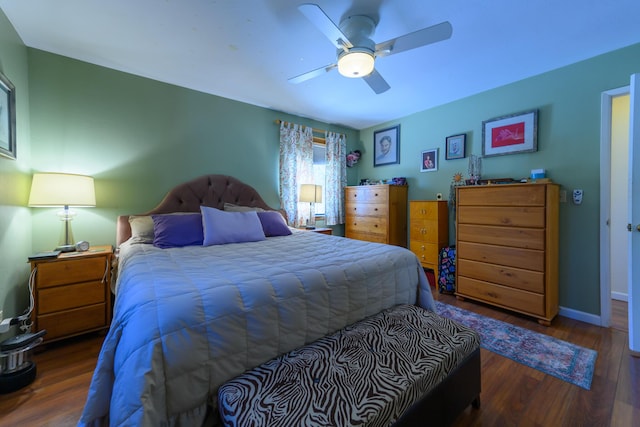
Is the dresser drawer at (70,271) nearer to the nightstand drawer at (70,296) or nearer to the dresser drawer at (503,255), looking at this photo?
the nightstand drawer at (70,296)

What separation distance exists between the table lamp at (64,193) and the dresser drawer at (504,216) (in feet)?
11.7

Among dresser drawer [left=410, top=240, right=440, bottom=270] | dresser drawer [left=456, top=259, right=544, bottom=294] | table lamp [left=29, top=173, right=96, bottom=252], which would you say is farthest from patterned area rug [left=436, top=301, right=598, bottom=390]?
table lamp [left=29, top=173, right=96, bottom=252]

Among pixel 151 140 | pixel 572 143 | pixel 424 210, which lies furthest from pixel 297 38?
pixel 572 143

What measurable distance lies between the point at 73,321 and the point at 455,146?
421cm

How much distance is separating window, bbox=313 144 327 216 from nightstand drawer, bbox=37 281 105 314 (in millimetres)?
2806

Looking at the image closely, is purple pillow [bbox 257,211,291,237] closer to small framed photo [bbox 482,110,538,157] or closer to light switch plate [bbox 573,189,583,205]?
small framed photo [bbox 482,110,538,157]

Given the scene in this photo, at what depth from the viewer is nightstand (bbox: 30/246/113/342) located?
1850 millimetres

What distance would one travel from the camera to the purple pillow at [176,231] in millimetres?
2146

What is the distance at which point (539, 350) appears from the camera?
1897mm

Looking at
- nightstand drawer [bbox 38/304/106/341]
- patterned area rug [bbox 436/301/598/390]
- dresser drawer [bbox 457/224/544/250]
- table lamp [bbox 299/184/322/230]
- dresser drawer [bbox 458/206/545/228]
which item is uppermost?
table lamp [bbox 299/184/322/230]

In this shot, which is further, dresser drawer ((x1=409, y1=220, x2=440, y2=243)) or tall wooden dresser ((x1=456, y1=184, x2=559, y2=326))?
dresser drawer ((x1=409, y1=220, x2=440, y2=243))

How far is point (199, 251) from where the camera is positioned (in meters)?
1.93

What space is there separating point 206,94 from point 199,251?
80.6 inches

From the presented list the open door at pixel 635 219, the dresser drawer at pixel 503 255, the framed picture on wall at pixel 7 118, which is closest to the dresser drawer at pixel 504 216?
the dresser drawer at pixel 503 255
